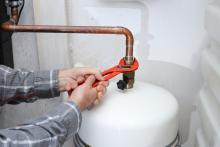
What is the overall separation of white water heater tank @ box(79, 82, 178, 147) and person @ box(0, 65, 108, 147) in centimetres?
4

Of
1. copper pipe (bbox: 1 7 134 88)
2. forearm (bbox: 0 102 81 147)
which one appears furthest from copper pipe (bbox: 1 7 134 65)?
forearm (bbox: 0 102 81 147)

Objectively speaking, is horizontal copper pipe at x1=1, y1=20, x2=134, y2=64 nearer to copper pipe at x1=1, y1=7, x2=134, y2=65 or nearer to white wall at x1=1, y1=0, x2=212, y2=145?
copper pipe at x1=1, y1=7, x2=134, y2=65

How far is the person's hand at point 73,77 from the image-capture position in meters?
0.67

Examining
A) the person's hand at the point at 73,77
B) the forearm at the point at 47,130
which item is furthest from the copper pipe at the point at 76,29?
the forearm at the point at 47,130

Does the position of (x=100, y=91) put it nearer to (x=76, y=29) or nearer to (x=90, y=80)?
(x=90, y=80)

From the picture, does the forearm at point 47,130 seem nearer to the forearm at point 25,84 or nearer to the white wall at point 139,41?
the forearm at point 25,84

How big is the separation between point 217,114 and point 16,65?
0.65 meters

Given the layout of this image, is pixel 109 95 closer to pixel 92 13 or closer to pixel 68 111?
pixel 68 111

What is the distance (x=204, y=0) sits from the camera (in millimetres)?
836

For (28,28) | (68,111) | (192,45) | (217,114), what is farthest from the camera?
(192,45)

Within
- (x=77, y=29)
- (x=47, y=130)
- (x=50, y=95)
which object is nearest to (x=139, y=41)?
(x=77, y=29)

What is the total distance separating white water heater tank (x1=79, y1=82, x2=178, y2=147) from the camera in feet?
2.04

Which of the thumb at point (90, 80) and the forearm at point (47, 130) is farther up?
the thumb at point (90, 80)

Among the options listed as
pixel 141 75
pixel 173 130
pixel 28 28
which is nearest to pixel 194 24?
pixel 141 75
